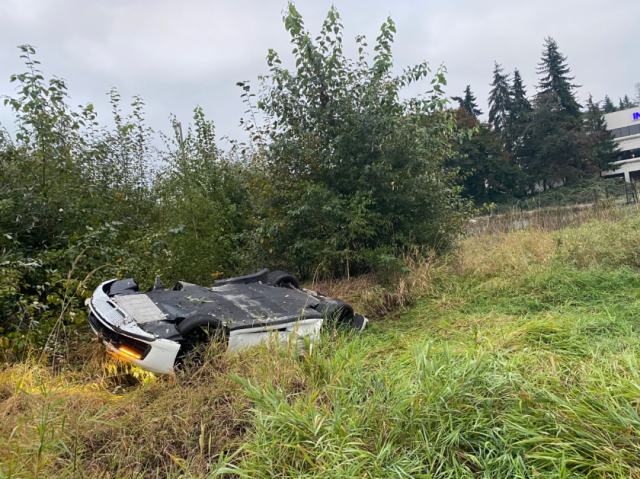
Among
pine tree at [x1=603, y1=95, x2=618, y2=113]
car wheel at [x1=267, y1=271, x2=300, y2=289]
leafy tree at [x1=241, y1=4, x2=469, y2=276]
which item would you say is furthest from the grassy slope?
pine tree at [x1=603, y1=95, x2=618, y2=113]

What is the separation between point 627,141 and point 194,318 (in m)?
56.6

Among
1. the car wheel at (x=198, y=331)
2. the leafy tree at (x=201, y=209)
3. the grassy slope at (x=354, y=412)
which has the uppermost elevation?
the leafy tree at (x=201, y=209)

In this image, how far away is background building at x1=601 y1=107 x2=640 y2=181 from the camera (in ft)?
130

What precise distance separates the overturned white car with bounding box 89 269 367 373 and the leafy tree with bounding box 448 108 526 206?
1316 inches

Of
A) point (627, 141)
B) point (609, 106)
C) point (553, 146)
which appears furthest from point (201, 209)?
point (609, 106)

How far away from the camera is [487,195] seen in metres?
36.9

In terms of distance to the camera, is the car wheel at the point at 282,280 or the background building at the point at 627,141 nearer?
the car wheel at the point at 282,280

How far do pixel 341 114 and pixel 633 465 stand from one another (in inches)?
231

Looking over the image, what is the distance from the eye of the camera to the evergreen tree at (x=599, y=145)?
36.8 m

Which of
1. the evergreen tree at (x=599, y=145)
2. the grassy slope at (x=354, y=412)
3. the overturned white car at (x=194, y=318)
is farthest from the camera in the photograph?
the evergreen tree at (x=599, y=145)

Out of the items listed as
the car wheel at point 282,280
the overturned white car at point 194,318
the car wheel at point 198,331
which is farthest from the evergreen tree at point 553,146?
the car wheel at point 198,331

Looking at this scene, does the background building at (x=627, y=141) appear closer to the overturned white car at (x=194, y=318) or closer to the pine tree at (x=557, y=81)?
the pine tree at (x=557, y=81)

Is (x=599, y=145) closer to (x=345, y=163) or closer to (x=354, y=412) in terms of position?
(x=345, y=163)

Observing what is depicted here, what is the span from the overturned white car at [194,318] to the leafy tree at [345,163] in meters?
2.25
